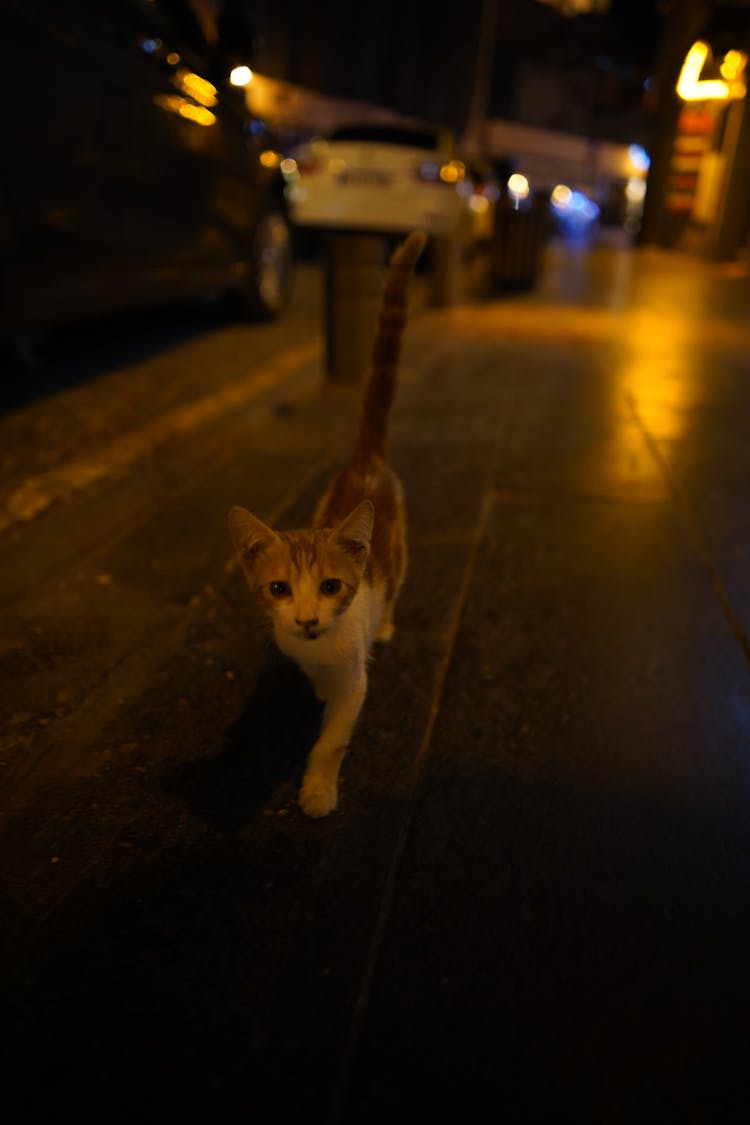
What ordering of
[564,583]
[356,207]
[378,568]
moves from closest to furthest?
[378,568], [564,583], [356,207]

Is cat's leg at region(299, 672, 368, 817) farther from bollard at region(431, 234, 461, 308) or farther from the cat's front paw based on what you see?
bollard at region(431, 234, 461, 308)

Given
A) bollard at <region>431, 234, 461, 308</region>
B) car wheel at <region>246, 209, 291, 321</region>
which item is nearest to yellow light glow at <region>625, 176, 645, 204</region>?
bollard at <region>431, 234, 461, 308</region>

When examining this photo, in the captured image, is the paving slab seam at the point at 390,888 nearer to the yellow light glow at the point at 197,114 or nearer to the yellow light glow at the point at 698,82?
the yellow light glow at the point at 197,114

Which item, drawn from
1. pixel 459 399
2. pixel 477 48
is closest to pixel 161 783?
pixel 459 399

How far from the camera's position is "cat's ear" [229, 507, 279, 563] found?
1.78 metres

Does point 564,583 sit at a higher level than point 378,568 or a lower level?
lower

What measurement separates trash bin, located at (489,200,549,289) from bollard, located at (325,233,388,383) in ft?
19.1

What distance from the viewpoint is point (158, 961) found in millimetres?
1428

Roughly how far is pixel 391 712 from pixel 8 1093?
4.01 ft

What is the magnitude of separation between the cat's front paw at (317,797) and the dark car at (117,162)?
3.11 m

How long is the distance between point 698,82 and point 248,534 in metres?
22.0

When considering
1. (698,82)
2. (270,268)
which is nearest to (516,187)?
(698,82)

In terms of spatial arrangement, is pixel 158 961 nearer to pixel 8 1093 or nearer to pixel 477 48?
pixel 8 1093

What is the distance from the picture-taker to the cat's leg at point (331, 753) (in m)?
1.80
